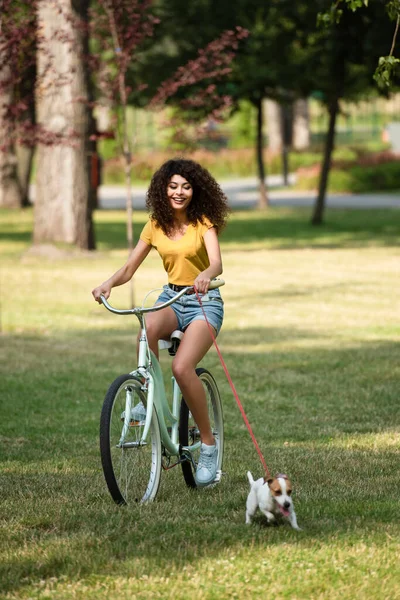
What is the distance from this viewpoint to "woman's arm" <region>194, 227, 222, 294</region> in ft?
18.7

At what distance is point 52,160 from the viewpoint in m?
21.2

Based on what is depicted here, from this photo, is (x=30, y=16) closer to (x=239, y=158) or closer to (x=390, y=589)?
(x=390, y=589)

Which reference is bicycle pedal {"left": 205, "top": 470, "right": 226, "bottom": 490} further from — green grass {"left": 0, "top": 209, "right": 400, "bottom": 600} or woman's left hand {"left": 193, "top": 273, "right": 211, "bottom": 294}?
woman's left hand {"left": 193, "top": 273, "right": 211, "bottom": 294}

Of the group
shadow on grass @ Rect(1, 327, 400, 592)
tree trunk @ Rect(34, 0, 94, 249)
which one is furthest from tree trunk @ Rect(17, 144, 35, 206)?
shadow on grass @ Rect(1, 327, 400, 592)

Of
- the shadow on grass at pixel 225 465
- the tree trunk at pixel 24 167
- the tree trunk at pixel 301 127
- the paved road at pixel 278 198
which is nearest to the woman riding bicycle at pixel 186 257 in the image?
the shadow on grass at pixel 225 465

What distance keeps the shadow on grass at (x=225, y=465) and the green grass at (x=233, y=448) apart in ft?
0.05

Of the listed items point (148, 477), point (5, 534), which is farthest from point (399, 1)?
point (5, 534)

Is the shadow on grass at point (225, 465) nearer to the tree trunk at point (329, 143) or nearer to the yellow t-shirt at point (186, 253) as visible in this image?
the yellow t-shirt at point (186, 253)

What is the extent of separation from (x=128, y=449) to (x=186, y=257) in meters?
1.03

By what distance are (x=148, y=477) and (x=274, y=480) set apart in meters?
0.99

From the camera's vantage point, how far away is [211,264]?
19.5 feet

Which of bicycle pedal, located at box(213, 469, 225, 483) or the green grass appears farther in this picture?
bicycle pedal, located at box(213, 469, 225, 483)

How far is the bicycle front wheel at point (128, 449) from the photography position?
5551 mm

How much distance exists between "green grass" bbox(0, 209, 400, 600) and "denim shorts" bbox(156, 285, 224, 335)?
0.91 metres
